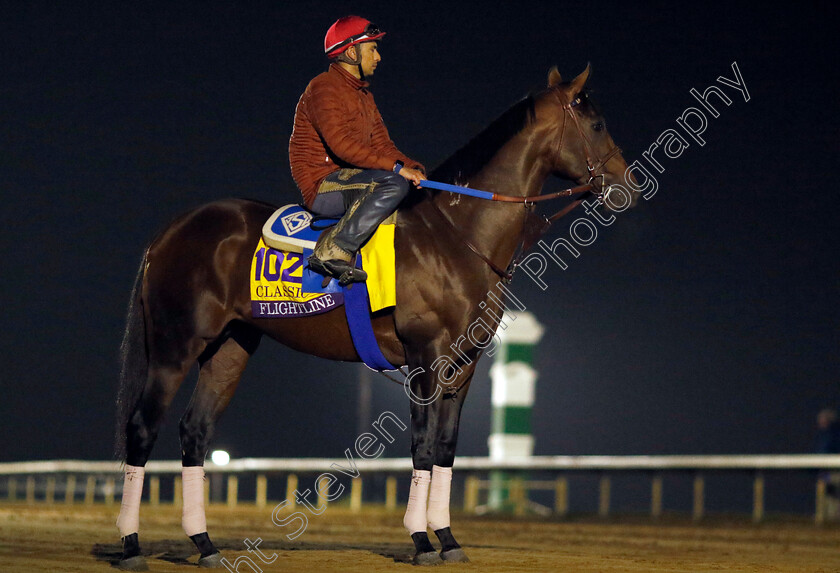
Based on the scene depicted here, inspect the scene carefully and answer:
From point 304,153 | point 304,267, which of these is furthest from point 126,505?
point 304,153

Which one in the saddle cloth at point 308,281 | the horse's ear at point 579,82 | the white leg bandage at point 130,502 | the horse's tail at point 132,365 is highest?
the horse's ear at point 579,82

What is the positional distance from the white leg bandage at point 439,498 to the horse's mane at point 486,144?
1900 mm

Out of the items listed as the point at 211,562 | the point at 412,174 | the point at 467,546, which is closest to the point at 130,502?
the point at 211,562

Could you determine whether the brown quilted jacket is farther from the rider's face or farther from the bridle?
the bridle

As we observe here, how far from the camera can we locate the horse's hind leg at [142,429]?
6590 mm

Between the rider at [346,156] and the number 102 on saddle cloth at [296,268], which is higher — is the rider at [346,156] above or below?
above

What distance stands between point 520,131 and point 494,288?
1050 mm

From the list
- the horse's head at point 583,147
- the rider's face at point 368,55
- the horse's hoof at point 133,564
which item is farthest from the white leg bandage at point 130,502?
the horse's head at point 583,147

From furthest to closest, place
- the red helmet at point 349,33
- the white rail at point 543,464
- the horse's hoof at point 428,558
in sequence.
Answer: the white rail at point 543,464, the red helmet at point 349,33, the horse's hoof at point 428,558

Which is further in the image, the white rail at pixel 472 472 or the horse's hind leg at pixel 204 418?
the white rail at pixel 472 472

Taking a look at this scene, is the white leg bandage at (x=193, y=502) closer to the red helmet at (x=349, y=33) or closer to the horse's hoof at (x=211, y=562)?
the horse's hoof at (x=211, y=562)

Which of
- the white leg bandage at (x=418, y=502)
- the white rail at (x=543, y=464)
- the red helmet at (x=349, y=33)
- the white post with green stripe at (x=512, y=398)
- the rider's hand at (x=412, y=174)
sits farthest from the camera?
the white post with green stripe at (x=512, y=398)

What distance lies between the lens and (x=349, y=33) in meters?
6.94

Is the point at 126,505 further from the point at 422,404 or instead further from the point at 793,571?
the point at 793,571
